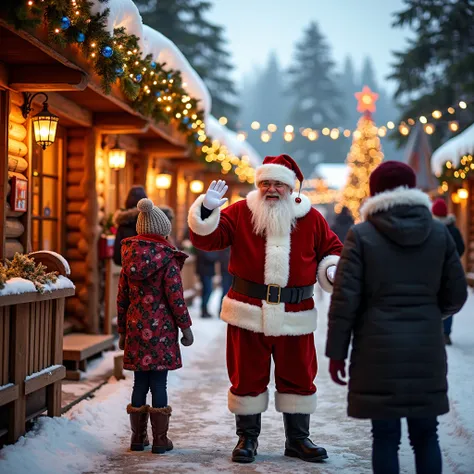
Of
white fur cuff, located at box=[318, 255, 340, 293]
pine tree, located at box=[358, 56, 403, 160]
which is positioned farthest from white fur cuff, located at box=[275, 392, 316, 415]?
pine tree, located at box=[358, 56, 403, 160]

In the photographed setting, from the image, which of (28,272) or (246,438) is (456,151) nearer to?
(246,438)

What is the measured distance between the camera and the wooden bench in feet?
27.4

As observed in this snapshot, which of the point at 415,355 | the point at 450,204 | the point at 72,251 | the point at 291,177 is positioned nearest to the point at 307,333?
the point at 291,177

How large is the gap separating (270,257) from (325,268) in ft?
1.35

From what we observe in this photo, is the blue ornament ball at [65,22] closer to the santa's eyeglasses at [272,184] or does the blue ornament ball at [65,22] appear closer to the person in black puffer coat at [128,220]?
the santa's eyeglasses at [272,184]

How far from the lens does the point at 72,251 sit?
1001cm

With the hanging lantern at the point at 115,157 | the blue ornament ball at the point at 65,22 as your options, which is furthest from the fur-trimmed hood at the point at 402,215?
the hanging lantern at the point at 115,157

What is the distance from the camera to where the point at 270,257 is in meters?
5.46

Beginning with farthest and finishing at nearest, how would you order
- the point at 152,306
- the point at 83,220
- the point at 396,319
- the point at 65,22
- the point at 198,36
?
the point at 198,36 < the point at 83,220 < the point at 65,22 < the point at 152,306 < the point at 396,319

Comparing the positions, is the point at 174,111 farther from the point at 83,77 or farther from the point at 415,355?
the point at 415,355

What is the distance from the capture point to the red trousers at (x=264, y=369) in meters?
5.46

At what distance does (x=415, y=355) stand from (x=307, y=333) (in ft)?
5.00

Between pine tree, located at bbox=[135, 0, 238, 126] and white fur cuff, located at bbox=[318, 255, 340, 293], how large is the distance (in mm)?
23053

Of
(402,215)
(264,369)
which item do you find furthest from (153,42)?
(402,215)
